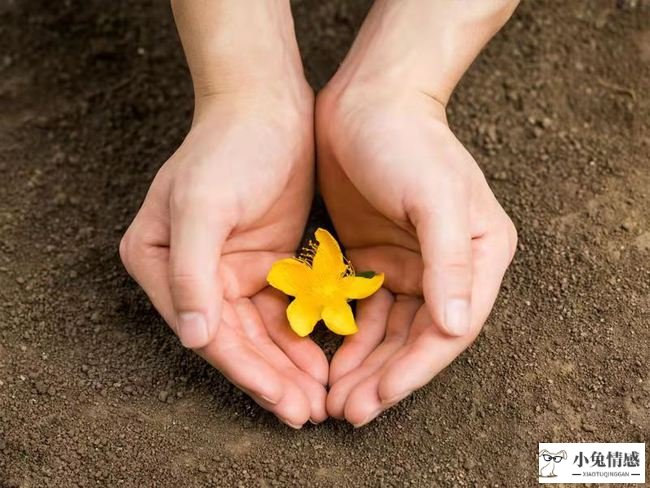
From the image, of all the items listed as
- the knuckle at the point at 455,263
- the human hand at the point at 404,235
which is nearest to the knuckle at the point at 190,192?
the human hand at the point at 404,235

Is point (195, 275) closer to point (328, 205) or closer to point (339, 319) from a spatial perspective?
point (339, 319)

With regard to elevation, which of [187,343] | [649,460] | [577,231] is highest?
[187,343]

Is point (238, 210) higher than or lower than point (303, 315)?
higher

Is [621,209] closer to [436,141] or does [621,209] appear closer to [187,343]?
[436,141]

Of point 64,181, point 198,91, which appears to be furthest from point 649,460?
point 64,181

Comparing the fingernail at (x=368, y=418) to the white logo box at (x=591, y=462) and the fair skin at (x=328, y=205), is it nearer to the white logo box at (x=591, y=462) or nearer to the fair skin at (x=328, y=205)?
the fair skin at (x=328, y=205)

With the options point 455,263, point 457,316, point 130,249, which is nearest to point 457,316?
point 457,316
